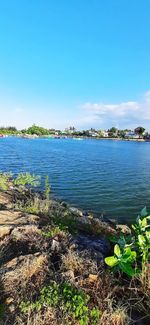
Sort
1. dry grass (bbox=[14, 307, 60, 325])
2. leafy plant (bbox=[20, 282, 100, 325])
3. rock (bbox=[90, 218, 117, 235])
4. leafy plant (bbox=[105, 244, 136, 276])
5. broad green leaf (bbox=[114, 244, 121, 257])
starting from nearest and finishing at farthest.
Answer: dry grass (bbox=[14, 307, 60, 325])
leafy plant (bbox=[20, 282, 100, 325])
leafy plant (bbox=[105, 244, 136, 276])
broad green leaf (bbox=[114, 244, 121, 257])
rock (bbox=[90, 218, 117, 235])

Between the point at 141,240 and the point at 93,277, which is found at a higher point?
the point at 141,240

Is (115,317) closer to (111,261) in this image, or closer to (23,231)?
(111,261)

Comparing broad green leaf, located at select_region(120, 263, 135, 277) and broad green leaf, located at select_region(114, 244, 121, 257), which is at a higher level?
broad green leaf, located at select_region(114, 244, 121, 257)

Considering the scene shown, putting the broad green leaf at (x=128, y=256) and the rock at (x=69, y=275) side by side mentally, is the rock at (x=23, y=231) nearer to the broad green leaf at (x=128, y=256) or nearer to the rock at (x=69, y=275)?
the rock at (x=69, y=275)

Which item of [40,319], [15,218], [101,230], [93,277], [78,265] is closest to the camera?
[40,319]

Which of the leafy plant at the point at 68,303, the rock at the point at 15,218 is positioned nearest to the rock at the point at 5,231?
the rock at the point at 15,218

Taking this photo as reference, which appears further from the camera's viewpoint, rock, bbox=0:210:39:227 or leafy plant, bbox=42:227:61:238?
rock, bbox=0:210:39:227

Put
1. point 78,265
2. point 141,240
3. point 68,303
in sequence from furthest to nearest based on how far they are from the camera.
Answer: point 78,265
point 141,240
point 68,303

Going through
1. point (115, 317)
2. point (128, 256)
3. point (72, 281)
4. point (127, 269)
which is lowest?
point (115, 317)

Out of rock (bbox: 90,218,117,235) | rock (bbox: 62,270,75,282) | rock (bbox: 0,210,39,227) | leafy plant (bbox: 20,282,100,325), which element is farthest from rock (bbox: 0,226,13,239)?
rock (bbox: 90,218,117,235)

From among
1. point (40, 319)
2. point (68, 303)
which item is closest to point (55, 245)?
point (68, 303)

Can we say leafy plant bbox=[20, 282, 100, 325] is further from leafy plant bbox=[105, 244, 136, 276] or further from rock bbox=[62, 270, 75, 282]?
leafy plant bbox=[105, 244, 136, 276]

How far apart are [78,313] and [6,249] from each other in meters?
2.26

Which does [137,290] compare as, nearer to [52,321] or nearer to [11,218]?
[52,321]
